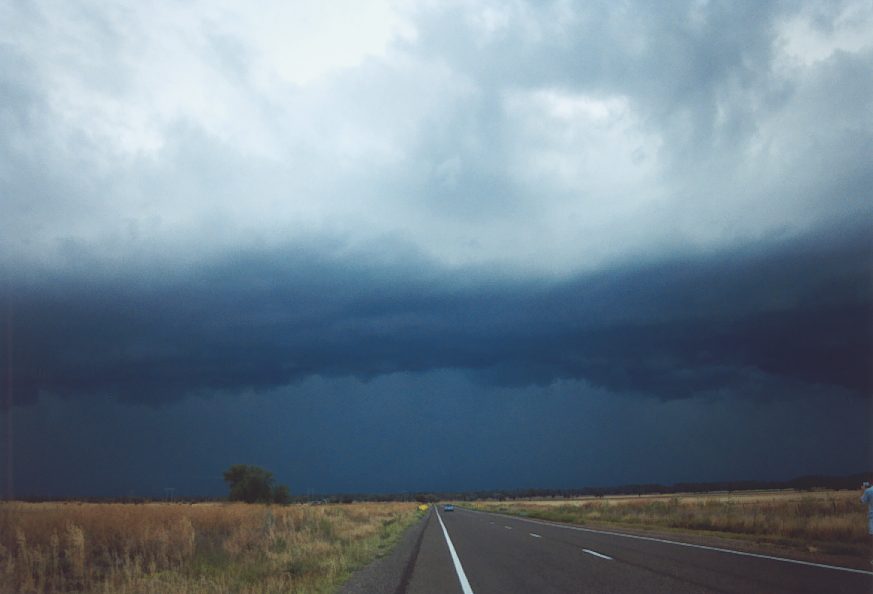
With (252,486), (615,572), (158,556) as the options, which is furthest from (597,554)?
(252,486)

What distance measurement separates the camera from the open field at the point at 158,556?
1246 cm

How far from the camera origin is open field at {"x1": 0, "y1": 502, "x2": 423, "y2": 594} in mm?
12461

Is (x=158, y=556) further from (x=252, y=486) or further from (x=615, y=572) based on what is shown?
(x=252, y=486)

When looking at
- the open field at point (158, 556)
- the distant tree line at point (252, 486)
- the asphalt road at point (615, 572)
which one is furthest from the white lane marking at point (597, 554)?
the distant tree line at point (252, 486)

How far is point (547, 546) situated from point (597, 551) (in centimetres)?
285

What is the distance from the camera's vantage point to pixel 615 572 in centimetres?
1318

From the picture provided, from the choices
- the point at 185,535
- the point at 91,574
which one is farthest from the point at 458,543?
the point at 91,574

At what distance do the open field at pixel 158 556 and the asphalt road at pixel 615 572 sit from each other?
8.02ft

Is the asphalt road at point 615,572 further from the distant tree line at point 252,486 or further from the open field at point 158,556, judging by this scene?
the distant tree line at point 252,486

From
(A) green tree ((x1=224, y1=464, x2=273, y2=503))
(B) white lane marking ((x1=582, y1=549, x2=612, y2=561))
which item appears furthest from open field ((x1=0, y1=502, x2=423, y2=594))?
(A) green tree ((x1=224, y1=464, x2=273, y2=503))

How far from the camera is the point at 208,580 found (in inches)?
510

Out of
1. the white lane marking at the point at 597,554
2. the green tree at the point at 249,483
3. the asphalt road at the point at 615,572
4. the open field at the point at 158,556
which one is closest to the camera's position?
the asphalt road at the point at 615,572

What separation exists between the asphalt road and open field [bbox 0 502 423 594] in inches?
96.2

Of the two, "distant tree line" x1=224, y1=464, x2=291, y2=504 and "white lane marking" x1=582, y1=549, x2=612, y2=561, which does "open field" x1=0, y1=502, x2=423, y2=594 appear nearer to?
"white lane marking" x1=582, y1=549, x2=612, y2=561
